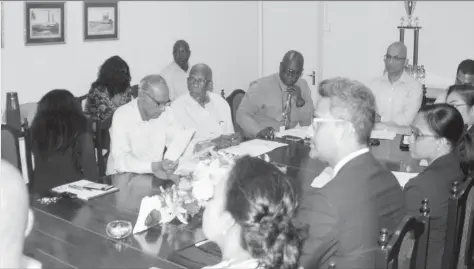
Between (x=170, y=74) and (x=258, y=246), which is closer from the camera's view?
(x=258, y=246)

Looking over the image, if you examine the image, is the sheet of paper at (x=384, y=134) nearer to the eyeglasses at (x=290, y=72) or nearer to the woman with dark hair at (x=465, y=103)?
the woman with dark hair at (x=465, y=103)

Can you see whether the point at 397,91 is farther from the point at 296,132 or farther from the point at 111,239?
the point at 111,239

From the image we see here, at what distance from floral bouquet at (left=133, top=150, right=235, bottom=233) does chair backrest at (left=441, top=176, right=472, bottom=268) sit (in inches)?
35.0

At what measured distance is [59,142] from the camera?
11.7 ft

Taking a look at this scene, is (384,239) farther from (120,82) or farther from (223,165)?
(120,82)

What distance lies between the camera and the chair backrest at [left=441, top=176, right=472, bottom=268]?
2252 millimetres

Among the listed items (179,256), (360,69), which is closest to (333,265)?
(179,256)

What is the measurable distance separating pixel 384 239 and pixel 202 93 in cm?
272

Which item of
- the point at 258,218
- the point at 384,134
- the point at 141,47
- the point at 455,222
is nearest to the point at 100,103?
the point at 141,47

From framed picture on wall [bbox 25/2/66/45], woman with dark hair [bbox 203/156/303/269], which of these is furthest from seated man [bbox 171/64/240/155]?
woman with dark hair [bbox 203/156/303/269]

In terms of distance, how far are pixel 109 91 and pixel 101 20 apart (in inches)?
44.7

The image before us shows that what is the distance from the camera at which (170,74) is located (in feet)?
21.5

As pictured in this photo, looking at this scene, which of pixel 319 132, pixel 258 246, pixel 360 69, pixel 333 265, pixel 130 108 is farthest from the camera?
pixel 360 69

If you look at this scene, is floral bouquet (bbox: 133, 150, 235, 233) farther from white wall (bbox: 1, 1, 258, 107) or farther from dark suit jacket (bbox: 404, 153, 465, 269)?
white wall (bbox: 1, 1, 258, 107)
